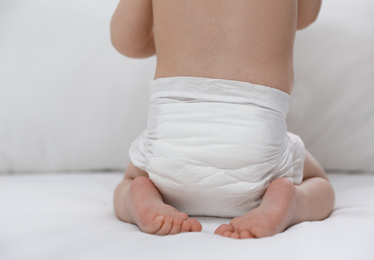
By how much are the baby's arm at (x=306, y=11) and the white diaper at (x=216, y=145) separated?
0.91ft

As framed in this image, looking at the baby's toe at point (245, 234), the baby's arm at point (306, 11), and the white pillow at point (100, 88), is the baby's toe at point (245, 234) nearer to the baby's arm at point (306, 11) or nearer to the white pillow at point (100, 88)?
the baby's arm at point (306, 11)

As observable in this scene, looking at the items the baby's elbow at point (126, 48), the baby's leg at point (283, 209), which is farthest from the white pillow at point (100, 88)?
the baby's leg at point (283, 209)

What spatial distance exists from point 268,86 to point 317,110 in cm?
53

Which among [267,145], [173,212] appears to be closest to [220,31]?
[267,145]

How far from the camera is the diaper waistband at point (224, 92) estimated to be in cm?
99

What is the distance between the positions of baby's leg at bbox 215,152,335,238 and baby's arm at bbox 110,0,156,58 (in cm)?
50

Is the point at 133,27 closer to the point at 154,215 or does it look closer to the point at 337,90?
the point at 154,215

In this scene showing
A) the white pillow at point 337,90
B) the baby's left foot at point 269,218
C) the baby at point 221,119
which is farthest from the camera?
the white pillow at point 337,90

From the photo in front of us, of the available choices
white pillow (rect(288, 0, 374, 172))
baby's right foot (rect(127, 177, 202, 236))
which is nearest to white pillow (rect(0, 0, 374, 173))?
white pillow (rect(288, 0, 374, 172))

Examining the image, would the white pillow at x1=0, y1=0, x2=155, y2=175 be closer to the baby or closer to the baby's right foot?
the baby

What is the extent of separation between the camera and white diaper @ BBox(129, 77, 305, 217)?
0.96 m

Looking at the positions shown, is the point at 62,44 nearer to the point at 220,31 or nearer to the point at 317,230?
the point at 220,31

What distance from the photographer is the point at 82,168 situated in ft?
5.17

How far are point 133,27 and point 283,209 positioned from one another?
585 mm
